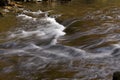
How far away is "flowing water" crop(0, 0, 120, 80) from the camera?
715 cm

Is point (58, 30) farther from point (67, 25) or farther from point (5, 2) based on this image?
point (5, 2)

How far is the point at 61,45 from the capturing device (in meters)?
9.52

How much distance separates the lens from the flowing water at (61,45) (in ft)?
23.5

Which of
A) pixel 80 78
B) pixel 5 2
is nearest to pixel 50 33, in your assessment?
pixel 80 78

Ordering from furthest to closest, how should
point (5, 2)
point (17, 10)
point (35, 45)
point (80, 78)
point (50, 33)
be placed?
point (5, 2) < point (17, 10) < point (50, 33) < point (35, 45) < point (80, 78)

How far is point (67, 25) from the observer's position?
41.6 feet

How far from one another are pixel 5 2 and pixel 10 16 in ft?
9.25

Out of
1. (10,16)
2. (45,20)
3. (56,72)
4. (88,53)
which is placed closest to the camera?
(56,72)

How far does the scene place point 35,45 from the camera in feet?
32.5

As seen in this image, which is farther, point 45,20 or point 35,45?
point 45,20

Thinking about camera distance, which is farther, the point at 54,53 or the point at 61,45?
the point at 61,45

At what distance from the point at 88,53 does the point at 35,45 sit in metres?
2.12

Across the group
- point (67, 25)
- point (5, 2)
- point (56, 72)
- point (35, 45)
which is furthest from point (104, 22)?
point (5, 2)

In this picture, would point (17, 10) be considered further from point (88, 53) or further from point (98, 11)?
point (88, 53)
